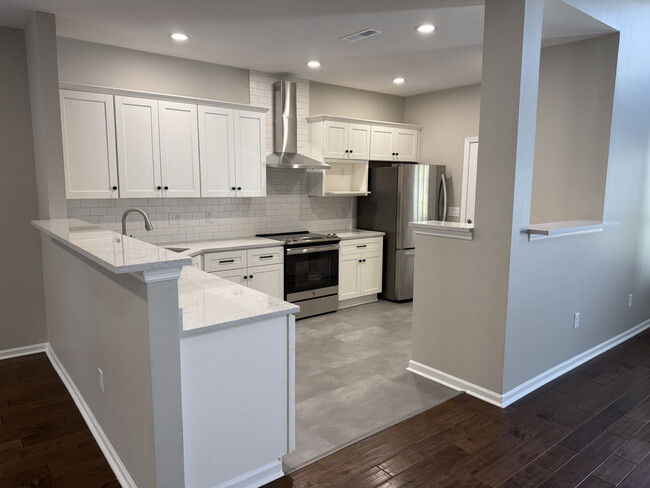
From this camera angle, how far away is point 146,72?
4406 mm

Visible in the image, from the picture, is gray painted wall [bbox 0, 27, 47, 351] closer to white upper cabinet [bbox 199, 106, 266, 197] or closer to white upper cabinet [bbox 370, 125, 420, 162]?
white upper cabinet [bbox 199, 106, 266, 197]

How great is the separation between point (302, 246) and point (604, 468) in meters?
3.43

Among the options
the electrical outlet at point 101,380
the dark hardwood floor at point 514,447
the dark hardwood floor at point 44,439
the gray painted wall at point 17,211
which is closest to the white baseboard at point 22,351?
the gray painted wall at point 17,211

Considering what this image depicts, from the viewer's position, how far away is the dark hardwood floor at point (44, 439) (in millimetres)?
2334

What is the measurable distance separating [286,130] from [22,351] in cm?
346

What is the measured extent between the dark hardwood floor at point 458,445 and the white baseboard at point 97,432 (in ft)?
0.11

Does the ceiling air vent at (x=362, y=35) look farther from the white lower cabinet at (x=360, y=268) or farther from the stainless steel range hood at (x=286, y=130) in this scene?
the white lower cabinet at (x=360, y=268)

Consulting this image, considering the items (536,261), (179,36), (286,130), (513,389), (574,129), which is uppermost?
(179,36)

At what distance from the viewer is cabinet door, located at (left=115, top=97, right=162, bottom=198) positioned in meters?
4.03

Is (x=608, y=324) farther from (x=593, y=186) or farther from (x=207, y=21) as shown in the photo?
(x=207, y=21)

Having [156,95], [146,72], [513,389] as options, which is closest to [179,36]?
[156,95]

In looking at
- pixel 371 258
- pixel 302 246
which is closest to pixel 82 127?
pixel 302 246

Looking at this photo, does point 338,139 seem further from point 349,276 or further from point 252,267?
point 252,267

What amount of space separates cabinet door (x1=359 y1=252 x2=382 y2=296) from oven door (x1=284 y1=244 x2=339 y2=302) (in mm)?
462
